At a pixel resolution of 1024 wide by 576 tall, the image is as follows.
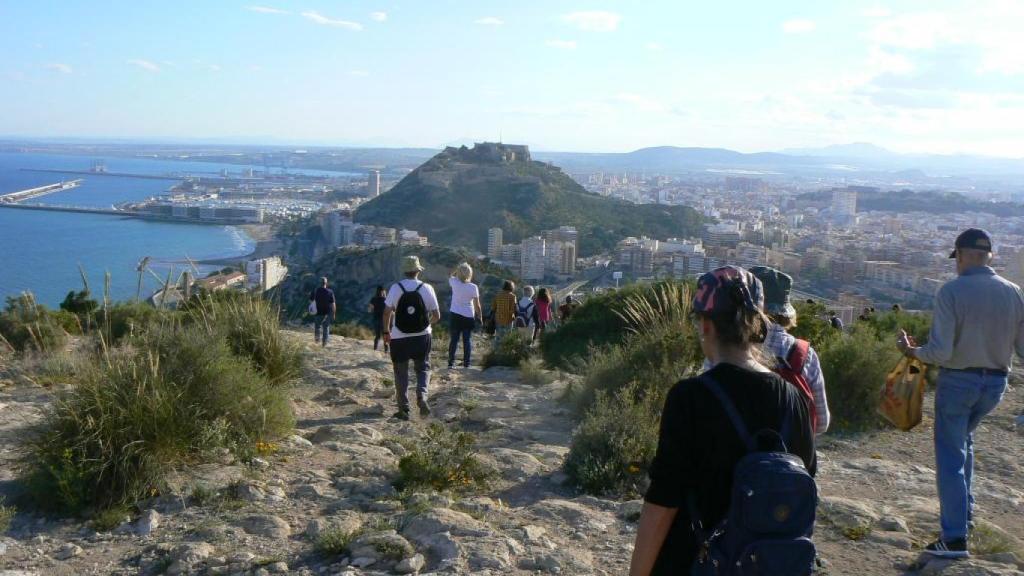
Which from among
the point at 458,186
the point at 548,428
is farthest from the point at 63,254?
the point at 548,428

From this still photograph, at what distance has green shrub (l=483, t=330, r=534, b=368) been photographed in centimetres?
1169

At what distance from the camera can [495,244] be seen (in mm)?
54594

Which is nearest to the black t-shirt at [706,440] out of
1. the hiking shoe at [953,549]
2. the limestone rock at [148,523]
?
the hiking shoe at [953,549]

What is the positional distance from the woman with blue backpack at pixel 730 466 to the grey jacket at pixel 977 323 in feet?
6.67

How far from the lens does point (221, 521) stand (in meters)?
4.31

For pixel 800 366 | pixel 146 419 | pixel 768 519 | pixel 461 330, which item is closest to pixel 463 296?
pixel 461 330

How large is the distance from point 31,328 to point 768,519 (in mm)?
9351

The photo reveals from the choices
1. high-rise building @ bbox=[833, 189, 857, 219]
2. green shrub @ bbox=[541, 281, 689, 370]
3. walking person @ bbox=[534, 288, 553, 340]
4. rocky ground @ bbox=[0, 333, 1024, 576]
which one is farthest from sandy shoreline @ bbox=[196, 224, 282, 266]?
rocky ground @ bbox=[0, 333, 1024, 576]

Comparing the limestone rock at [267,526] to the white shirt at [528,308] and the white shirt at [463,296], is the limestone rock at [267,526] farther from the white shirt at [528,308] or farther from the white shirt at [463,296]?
the white shirt at [528,308]

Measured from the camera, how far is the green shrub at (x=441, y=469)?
495 cm

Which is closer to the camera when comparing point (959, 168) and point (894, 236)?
point (894, 236)

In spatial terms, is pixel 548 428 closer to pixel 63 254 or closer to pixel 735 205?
pixel 63 254

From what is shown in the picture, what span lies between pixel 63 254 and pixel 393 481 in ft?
184

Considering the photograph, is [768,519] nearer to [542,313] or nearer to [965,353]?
[965,353]
